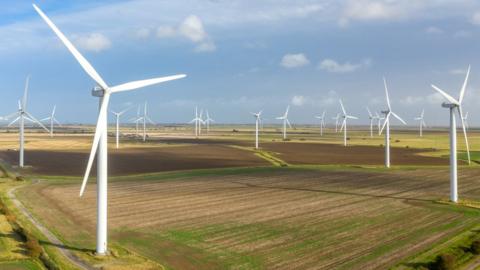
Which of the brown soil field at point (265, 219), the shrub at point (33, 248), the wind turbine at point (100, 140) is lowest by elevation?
the brown soil field at point (265, 219)

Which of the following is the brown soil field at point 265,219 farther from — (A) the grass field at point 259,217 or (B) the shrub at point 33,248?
(B) the shrub at point 33,248

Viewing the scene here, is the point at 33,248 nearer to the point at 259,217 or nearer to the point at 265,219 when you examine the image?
the point at 265,219

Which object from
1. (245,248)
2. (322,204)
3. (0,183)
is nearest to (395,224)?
(322,204)

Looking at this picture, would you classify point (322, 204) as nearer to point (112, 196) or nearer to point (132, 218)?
point (132, 218)

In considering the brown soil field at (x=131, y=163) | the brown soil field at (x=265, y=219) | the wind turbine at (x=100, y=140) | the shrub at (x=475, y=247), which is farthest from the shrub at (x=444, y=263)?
the brown soil field at (x=131, y=163)

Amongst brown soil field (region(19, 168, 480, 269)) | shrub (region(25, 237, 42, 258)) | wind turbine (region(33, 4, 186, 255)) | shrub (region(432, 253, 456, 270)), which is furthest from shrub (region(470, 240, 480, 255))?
shrub (region(25, 237, 42, 258))

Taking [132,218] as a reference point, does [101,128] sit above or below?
above

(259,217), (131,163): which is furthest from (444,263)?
(131,163)
